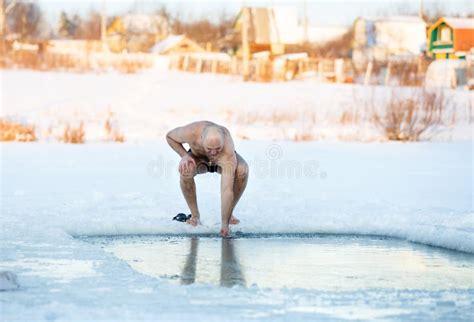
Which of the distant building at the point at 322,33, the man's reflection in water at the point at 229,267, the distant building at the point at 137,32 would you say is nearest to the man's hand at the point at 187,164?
the man's reflection in water at the point at 229,267

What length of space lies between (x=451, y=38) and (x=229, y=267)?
7236cm

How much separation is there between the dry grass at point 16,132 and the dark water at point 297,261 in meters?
14.5

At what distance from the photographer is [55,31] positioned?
114m

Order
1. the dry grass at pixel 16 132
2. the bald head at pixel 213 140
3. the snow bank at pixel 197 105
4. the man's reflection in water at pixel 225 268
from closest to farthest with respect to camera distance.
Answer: the man's reflection in water at pixel 225 268 < the bald head at pixel 213 140 < the dry grass at pixel 16 132 < the snow bank at pixel 197 105

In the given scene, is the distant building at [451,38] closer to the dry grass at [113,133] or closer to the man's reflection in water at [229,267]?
the dry grass at [113,133]

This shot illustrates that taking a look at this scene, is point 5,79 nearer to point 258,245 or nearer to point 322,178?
point 322,178

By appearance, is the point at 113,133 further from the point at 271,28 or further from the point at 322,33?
the point at 322,33

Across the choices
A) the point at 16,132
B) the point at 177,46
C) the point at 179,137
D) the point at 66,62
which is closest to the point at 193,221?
the point at 179,137

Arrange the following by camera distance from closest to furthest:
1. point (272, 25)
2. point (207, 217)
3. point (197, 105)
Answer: point (207, 217)
point (197, 105)
point (272, 25)

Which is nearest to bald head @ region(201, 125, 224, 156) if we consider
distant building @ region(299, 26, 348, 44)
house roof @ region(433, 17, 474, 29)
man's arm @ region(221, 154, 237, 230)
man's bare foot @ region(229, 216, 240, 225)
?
man's arm @ region(221, 154, 237, 230)

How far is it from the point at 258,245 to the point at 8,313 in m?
3.72

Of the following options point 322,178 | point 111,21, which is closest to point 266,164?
point 322,178

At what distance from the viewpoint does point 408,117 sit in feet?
85.2

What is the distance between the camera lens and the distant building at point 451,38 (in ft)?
249
